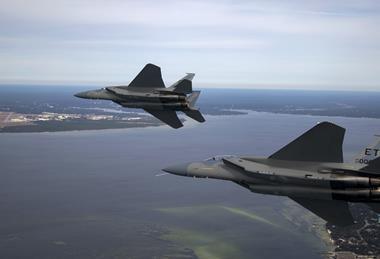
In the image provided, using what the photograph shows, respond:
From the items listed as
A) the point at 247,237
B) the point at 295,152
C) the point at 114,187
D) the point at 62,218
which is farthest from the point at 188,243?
the point at 295,152

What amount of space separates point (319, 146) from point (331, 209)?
3.72m

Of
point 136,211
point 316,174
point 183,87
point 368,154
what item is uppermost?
point 183,87

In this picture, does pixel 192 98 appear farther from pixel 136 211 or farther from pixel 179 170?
pixel 136 211


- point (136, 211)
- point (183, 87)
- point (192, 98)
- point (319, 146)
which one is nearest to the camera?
point (319, 146)

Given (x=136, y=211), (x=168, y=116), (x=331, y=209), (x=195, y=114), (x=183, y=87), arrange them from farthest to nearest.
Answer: (x=136, y=211)
(x=168, y=116)
(x=183, y=87)
(x=195, y=114)
(x=331, y=209)

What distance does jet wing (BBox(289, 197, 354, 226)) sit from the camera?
24.4 m

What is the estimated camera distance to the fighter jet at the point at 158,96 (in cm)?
3138

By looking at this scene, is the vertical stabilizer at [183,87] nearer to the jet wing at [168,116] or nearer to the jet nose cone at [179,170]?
the jet wing at [168,116]

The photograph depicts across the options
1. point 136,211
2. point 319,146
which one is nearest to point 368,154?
point 319,146

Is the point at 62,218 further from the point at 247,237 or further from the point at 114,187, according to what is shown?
the point at 247,237

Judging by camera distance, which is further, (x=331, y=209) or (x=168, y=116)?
(x=168, y=116)

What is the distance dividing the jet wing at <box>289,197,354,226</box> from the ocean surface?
4914cm

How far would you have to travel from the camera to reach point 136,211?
95.9 m

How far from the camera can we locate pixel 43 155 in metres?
160
